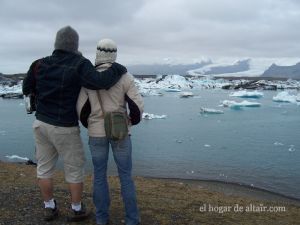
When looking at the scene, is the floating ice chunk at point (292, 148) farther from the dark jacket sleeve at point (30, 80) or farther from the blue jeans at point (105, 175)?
the dark jacket sleeve at point (30, 80)

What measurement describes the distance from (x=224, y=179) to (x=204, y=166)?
168 cm

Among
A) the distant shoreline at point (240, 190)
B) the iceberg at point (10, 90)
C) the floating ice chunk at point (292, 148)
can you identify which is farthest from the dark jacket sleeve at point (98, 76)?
the iceberg at point (10, 90)

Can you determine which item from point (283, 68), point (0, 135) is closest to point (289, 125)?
point (0, 135)

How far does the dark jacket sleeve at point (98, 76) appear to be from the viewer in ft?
12.0

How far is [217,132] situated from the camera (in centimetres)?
2150

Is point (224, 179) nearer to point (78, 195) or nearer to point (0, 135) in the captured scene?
point (78, 195)

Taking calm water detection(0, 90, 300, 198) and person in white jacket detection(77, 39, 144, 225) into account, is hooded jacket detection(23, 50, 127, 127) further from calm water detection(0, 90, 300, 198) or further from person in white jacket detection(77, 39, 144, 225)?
calm water detection(0, 90, 300, 198)

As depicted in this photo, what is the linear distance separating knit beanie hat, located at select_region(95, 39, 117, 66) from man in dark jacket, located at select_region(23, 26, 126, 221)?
0.09 m

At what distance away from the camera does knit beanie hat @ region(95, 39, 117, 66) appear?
3773 millimetres

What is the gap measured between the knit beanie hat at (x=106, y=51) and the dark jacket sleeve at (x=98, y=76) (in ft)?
0.27

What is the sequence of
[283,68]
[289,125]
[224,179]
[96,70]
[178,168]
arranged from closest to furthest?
[96,70] < [224,179] < [178,168] < [289,125] < [283,68]

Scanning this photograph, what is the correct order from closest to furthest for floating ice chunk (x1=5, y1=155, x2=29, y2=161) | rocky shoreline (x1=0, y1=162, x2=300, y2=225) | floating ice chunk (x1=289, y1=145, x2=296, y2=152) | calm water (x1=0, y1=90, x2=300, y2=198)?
rocky shoreline (x1=0, y1=162, x2=300, y2=225) < calm water (x1=0, y1=90, x2=300, y2=198) < floating ice chunk (x1=5, y1=155, x2=29, y2=161) < floating ice chunk (x1=289, y1=145, x2=296, y2=152)

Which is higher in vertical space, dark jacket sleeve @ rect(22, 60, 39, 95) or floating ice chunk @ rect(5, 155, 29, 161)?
dark jacket sleeve @ rect(22, 60, 39, 95)

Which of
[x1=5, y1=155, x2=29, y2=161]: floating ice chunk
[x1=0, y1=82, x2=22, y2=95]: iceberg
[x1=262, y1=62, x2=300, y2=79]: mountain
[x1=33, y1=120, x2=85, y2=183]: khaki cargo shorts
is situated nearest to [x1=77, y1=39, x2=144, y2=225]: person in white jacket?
[x1=33, y1=120, x2=85, y2=183]: khaki cargo shorts
